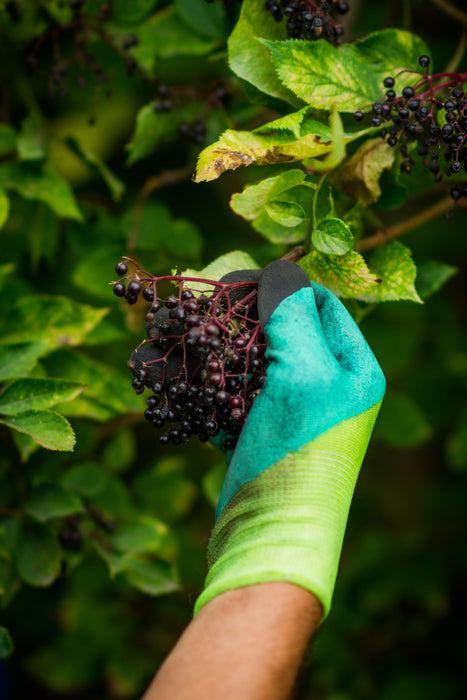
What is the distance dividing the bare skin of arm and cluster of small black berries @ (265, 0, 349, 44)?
1.02 metres

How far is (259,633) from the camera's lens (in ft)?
2.81

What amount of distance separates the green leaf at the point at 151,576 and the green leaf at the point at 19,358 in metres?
0.65

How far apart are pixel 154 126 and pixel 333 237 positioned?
83 cm

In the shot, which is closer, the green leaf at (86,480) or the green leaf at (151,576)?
the green leaf at (151,576)

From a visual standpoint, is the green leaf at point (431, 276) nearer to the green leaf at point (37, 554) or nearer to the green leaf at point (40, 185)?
the green leaf at point (40, 185)

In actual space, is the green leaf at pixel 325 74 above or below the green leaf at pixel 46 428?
above

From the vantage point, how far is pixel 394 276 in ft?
3.79

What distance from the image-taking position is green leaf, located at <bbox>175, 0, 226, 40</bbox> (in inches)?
61.9

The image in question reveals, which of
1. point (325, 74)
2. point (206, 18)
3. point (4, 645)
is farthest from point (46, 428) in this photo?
point (206, 18)

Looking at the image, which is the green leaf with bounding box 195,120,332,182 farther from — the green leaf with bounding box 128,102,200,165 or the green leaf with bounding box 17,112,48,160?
the green leaf with bounding box 17,112,48,160

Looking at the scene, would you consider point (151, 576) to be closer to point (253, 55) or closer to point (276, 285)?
point (276, 285)

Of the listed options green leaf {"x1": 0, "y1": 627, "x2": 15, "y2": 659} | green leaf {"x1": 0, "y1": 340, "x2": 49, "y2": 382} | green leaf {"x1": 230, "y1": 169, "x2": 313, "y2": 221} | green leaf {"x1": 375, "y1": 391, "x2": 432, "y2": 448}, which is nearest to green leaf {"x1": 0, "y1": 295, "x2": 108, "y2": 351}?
green leaf {"x1": 0, "y1": 340, "x2": 49, "y2": 382}

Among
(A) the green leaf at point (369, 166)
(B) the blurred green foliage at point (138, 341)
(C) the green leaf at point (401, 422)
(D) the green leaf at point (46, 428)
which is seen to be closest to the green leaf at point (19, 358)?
(B) the blurred green foliage at point (138, 341)

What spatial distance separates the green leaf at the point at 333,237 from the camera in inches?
39.6
